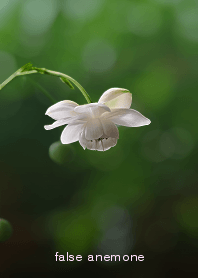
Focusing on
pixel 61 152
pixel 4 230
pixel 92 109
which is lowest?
pixel 4 230

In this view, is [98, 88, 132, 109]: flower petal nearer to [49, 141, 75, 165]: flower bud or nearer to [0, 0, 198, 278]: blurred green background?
[49, 141, 75, 165]: flower bud

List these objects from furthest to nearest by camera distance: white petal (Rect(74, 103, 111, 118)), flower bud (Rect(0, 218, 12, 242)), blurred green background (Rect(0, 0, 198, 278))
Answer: blurred green background (Rect(0, 0, 198, 278))
flower bud (Rect(0, 218, 12, 242))
white petal (Rect(74, 103, 111, 118))

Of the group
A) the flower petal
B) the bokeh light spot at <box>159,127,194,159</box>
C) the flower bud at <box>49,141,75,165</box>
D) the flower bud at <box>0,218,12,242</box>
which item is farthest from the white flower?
the bokeh light spot at <box>159,127,194,159</box>

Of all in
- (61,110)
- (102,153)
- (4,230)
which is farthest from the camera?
(102,153)

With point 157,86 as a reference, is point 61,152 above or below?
below

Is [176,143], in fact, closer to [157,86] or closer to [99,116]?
[157,86]

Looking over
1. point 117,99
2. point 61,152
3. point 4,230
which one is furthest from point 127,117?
point 4,230

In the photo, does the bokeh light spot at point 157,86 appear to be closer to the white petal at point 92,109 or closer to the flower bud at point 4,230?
the white petal at point 92,109

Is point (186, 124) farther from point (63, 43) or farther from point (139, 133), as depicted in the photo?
point (63, 43)
